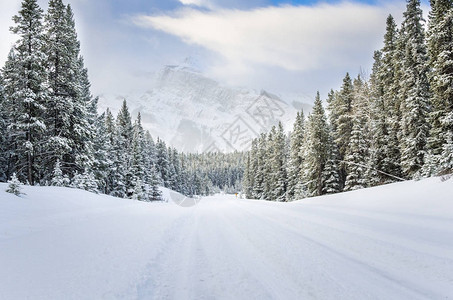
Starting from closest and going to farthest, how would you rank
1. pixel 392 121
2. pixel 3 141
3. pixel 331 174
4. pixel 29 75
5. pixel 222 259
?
pixel 222 259 < pixel 29 75 < pixel 392 121 < pixel 3 141 < pixel 331 174

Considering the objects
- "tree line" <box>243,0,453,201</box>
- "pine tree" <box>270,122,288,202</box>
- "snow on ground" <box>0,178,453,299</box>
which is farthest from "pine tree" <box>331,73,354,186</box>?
"snow on ground" <box>0,178,453,299</box>

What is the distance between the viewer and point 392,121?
75.7ft

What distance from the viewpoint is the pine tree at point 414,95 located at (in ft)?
65.5

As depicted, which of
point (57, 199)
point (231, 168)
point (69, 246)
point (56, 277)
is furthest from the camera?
point (231, 168)

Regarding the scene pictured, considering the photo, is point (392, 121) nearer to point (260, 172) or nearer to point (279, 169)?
point (279, 169)

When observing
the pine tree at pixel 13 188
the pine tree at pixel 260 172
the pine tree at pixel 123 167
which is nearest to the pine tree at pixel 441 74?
the pine tree at pixel 13 188

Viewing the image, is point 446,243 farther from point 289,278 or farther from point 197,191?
point 197,191

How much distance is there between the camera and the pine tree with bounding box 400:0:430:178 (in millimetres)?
19953

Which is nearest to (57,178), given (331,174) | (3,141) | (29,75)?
(29,75)

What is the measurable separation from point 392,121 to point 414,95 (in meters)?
3.28

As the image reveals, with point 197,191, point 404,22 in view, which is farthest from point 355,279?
point 197,191

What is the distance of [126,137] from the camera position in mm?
42125

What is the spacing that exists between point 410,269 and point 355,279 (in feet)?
3.83

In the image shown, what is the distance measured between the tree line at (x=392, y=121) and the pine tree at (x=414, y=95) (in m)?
0.06
